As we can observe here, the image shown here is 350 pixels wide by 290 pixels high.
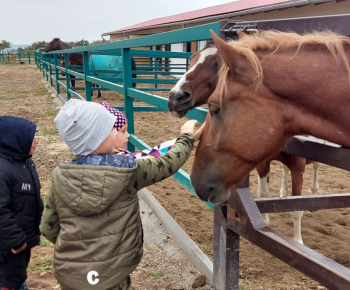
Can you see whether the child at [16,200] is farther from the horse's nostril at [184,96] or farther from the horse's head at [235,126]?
the horse's nostril at [184,96]

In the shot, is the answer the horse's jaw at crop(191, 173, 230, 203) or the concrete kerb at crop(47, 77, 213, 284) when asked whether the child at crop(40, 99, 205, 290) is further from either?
the concrete kerb at crop(47, 77, 213, 284)

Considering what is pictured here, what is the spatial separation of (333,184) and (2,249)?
4.03m

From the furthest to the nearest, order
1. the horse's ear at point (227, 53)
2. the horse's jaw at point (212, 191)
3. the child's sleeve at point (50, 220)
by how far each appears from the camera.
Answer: the child's sleeve at point (50, 220) < the horse's jaw at point (212, 191) < the horse's ear at point (227, 53)

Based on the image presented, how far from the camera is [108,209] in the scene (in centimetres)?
158

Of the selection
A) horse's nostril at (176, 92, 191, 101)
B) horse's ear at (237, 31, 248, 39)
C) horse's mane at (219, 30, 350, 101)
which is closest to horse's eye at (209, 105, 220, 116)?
horse's mane at (219, 30, 350, 101)

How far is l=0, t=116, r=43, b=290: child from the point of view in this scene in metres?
1.87

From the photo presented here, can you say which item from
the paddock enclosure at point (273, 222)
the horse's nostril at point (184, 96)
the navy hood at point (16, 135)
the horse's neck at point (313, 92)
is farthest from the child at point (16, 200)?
the horse's neck at point (313, 92)

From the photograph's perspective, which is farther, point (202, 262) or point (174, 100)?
point (174, 100)

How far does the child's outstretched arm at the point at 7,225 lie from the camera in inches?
72.4

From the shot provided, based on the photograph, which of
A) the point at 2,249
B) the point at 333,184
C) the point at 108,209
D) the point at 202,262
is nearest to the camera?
the point at 108,209

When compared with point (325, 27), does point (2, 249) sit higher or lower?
lower

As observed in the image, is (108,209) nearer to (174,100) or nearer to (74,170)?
(74,170)

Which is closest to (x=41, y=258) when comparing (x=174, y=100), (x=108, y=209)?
(x=108, y=209)

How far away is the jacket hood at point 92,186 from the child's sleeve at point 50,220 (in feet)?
0.65
